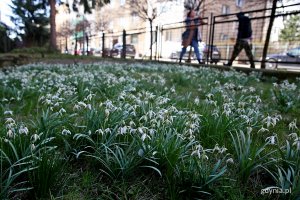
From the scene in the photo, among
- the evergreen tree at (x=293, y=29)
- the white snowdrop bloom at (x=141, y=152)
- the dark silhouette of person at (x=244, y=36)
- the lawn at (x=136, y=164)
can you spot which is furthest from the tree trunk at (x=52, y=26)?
the white snowdrop bloom at (x=141, y=152)

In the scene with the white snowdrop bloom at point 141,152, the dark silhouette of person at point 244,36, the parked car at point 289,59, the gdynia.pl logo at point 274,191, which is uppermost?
the dark silhouette of person at point 244,36

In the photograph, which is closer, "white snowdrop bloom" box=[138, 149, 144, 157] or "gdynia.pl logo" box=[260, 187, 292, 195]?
"gdynia.pl logo" box=[260, 187, 292, 195]

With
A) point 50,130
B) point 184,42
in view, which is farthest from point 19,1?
A: point 50,130

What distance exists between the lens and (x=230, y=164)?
208 centimetres

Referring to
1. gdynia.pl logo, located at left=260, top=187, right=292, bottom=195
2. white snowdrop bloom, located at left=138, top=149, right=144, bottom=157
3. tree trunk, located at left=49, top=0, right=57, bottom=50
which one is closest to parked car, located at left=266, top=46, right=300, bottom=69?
gdynia.pl logo, located at left=260, top=187, right=292, bottom=195

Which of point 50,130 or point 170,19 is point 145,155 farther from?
point 170,19

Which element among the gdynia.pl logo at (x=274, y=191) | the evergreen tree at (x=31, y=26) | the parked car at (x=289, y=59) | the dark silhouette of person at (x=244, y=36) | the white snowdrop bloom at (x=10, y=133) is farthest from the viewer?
the evergreen tree at (x=31, y=26)

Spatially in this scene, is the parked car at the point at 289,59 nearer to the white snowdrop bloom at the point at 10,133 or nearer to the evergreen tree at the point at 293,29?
the evergreen tree at the point at 293,29

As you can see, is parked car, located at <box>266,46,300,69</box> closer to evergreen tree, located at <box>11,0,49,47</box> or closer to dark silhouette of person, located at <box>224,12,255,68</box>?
dark silhouette of person, located at <box>224,12,255,68</box>

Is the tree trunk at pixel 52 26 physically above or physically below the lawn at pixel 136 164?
above

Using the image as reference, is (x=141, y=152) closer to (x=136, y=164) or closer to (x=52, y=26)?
(x=136, y=164)

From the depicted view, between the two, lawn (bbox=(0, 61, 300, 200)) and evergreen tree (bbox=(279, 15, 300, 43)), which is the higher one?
evergreen tree (bbox=(279, 15, 300, 43))

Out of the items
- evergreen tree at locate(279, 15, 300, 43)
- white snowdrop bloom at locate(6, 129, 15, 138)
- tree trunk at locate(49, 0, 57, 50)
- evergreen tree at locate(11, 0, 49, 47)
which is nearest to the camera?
white snowdrop bloom at locate(6, 129, 15, 138)

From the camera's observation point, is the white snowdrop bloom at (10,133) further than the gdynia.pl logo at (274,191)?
Yes
